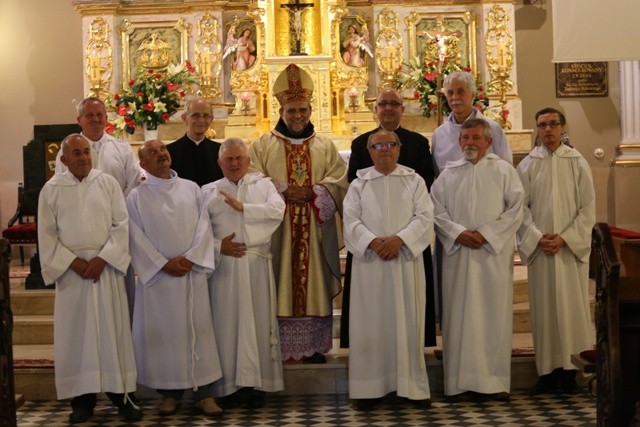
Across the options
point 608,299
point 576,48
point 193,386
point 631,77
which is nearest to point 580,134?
point 631,77

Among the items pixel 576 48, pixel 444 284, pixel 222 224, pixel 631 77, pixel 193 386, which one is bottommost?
pixel 193 386

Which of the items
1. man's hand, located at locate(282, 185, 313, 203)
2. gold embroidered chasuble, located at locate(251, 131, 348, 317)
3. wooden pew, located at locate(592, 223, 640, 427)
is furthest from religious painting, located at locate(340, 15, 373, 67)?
wooden pew, located at locate(592, 223, 640, 427)

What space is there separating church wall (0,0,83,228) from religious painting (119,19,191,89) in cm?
140

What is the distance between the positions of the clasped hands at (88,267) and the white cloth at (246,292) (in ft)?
2.42

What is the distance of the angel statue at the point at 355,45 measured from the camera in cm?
1172

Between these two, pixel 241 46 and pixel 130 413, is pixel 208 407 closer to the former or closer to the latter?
pixel 130 413

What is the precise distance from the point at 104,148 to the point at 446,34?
5.46 meters

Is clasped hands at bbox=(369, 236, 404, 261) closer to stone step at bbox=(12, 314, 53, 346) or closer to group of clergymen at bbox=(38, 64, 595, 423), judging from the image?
group of clergymen at bbox=(38, 64, 595, 423)

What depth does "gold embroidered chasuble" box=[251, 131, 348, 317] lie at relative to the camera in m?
7.04

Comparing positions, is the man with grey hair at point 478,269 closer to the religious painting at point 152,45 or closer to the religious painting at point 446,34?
the religious painting at point 446,34

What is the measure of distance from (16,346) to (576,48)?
5.93 metres

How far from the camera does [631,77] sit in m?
12.6

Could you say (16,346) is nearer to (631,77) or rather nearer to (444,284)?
(444,284)

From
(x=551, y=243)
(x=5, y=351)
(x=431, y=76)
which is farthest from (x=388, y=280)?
(x=431, y=76)
